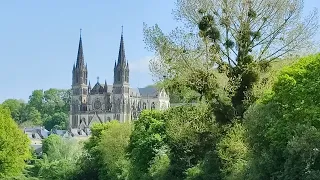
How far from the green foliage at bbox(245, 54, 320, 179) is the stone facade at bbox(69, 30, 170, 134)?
149676 mm

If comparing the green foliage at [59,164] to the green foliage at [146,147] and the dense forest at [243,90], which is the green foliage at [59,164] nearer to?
the green foliage at [146,147]

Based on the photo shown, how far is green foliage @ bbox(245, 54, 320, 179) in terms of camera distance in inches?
976

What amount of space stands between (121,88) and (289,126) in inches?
6144

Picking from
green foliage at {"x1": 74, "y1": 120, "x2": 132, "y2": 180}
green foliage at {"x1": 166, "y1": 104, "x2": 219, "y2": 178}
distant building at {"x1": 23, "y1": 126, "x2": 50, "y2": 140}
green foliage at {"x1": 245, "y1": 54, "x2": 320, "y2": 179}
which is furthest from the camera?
distant building at {"x1": 23, "y1": 126, "x2": 50, "y2": 140}

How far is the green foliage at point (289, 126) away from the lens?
24.8 meters

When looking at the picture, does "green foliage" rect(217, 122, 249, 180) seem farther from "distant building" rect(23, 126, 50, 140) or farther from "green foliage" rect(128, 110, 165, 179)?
"distant building" rect(23, 126, 50, 140)

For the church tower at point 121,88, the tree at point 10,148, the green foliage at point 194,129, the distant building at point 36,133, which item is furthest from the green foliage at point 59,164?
the church tower at point 121,88

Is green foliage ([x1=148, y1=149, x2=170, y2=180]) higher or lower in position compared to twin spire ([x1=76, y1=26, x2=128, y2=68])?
lower

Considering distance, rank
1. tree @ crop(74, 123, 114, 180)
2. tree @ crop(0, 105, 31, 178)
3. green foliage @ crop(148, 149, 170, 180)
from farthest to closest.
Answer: tree @ crop(74, 123, 114, 180)
tree @ crop(0, 105, 31, 178)
green foliage @ crop(148, 149, 170, 180)

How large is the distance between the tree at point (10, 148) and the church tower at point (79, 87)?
405 ft

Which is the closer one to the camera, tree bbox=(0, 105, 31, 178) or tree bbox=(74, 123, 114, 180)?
tree bbox=(0, 105, 31, 178)

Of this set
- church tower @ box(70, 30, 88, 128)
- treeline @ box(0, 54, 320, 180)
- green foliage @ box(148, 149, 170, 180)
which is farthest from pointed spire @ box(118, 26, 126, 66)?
treeline @ box(0, 54, 320, 180)

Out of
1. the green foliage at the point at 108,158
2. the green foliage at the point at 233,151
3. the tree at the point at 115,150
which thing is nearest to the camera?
the green foliage at the point at 233,151

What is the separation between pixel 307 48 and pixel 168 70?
18.5 feet
